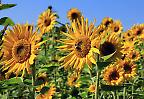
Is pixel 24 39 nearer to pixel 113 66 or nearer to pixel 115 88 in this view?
pixel 115 88

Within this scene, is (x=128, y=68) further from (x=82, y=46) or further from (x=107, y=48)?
(x=82, y=46)

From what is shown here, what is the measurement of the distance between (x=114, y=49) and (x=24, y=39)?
0.83 meters

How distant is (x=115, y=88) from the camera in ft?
12.2

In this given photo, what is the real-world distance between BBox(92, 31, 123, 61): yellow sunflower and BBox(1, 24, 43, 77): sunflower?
545 mm

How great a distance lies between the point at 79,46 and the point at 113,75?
131 cm

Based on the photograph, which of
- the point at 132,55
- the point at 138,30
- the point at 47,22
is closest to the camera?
the point at 132,55

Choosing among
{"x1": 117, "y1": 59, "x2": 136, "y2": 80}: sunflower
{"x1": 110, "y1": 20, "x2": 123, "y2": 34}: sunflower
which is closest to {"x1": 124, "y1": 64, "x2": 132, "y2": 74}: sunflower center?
{"x1": 117, "y1": 59, "x2": 136, "y2": 80}: sunflower

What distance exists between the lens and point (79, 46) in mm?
4059

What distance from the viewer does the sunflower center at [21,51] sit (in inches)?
157

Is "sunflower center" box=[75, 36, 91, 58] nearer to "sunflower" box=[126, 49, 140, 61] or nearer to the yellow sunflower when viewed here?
the yellow sunflower

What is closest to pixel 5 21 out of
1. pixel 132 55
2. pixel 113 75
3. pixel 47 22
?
pixel 113 75

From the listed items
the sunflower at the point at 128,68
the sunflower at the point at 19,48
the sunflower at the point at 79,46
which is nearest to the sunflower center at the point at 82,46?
the sunflower at the point at 79,46

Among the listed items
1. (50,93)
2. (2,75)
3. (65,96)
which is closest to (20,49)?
(2,75)

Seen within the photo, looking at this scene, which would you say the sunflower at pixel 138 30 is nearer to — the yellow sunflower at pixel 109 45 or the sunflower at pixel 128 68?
the sunflower at pixel 128 68
